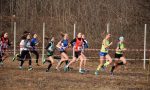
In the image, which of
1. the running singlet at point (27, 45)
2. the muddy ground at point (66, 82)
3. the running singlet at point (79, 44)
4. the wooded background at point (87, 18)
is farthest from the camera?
the wooded background at point (87, 18)

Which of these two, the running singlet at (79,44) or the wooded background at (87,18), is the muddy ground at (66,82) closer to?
the running singlet at (79,44)

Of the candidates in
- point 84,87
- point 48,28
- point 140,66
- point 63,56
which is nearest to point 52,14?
point 48,28

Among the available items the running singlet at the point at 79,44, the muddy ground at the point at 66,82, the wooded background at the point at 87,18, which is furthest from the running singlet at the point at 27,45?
the wooded background at the point at 87,18

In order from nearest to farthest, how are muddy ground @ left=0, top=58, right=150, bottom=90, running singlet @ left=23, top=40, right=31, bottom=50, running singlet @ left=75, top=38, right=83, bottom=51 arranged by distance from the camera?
1. muddy ground @ left=0, top=58, right=150, bottom=90
2. running singlet @ left=75, top=38, right=83, bottom=51
3. running singlet @ left=23, top=40, right=31, bottom=50

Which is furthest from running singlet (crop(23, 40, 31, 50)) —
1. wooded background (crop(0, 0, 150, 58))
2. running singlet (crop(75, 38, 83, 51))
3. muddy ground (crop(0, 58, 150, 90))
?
wooded background (crop(0, 0, 150, 58))

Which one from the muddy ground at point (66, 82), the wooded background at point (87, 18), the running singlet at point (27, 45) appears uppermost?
the wooded background at point (87, 18)

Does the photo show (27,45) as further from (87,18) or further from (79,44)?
(87,18)

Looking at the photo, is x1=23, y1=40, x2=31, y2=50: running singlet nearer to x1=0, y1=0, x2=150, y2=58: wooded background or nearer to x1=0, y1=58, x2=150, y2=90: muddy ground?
x1=0, y1=58, x2=150, y2=90: muddy ground

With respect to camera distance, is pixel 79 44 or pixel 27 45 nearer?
pixel 79 44

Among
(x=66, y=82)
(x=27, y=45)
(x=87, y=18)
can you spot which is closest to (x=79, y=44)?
(x=27, y=45)

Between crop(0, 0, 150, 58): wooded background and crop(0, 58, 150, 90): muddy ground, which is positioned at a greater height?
crop(0, 0, 150, 58): wooded background

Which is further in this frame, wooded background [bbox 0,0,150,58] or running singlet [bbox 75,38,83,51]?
wooded background [bbox 0,0,150,58]

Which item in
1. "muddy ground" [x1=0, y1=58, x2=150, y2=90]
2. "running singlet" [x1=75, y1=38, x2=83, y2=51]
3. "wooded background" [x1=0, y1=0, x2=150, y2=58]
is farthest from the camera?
"wooded background" [x1=0, y1=0, x2=150, y2=58]

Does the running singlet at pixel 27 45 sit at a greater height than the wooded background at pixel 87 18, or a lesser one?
lesser
